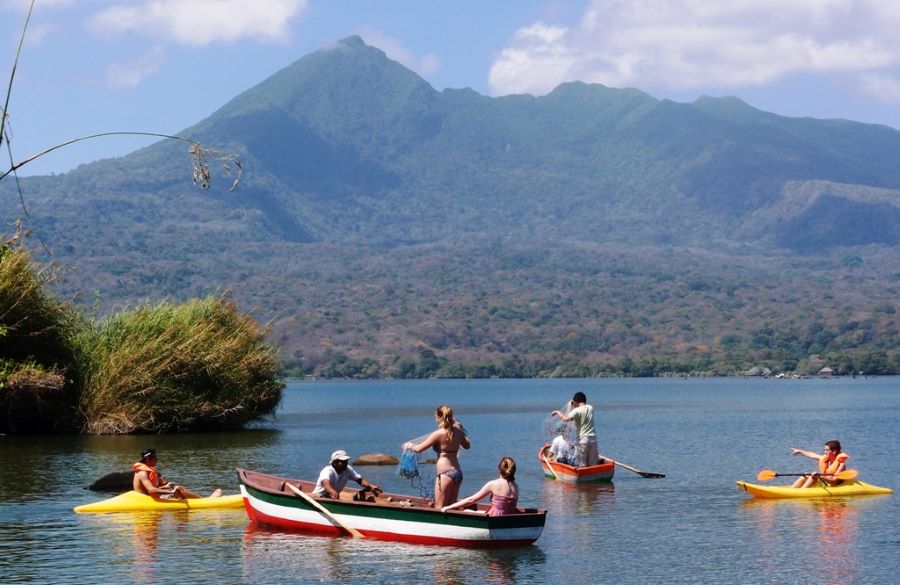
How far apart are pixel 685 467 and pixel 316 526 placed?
22.6 meters

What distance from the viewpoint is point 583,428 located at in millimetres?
38312

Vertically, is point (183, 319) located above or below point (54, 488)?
above

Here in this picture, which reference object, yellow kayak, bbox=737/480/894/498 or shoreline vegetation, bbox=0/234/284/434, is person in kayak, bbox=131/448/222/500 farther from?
shoreline vegetation, bbox=0/234/284/434

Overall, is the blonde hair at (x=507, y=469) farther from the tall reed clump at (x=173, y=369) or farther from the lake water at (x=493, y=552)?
the tall reed clump at (x=173, y=369)

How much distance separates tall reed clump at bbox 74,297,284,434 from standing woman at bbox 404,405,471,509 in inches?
1285

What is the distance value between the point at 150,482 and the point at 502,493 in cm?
1090

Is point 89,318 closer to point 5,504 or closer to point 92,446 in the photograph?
point 92,446

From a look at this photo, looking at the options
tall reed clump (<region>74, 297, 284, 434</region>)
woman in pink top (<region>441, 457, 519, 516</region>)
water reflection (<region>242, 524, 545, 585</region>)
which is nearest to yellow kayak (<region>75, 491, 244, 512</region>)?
water reflection (<region>242, 524, 545, 585</region>)

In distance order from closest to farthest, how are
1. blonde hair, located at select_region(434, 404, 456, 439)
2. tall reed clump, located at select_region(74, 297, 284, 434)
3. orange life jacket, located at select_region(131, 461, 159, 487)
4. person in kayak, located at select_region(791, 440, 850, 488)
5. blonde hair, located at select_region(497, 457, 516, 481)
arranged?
blonde hair, located at select_region(497, 457, 516, 481), blonde hair, located at select_region(434, 404, 456, 439), orange life jacket, located at select_region(131, 461, 159, 487), person in kayak, located at select_region(791, 440, 850, 488), tall reed clump, located at select_region(74, 297, 284, 434)

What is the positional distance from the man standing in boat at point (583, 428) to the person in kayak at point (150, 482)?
10959 mm

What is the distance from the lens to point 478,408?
115812 mm

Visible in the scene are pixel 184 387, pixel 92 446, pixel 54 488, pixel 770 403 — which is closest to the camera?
pixel 54 488

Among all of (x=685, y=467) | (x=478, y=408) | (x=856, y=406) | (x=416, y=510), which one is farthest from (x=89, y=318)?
(x=856, y=406)

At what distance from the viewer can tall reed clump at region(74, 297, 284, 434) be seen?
56.4 meters
